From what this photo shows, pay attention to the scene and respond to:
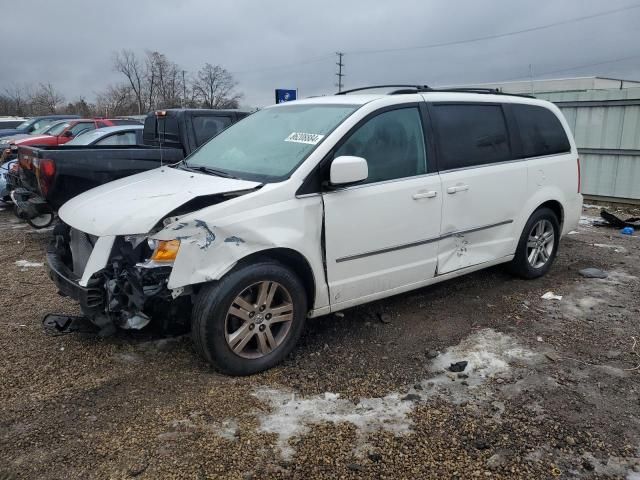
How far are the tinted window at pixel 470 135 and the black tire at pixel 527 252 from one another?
774 mm

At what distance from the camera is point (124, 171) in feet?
21.7

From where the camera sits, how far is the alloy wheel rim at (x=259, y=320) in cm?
344

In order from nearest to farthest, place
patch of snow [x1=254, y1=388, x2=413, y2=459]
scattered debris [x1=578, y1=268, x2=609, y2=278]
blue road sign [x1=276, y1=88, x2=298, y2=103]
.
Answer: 1. patch of snow [x1=254, y1=388, x2=413, y2=459]
2. scattered debris [x1=578, y1=268, x2=609, y2=278]
3. blue road sign [x1=276, y1=88, x2=298, y2=103]

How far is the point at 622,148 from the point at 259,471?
1044 centimetres

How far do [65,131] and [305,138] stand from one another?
1322cm

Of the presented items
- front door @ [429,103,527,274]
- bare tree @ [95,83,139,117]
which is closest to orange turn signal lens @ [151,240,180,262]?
front door @ [429,103,527,274]

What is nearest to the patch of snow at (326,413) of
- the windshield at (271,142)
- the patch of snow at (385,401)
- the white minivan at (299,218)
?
the patch of snow at (385,401)

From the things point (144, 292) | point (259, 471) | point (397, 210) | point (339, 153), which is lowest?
point (259, 471)

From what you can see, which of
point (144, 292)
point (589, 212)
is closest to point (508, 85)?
point (589, 212)

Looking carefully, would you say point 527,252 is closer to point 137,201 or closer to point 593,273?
point 593,273

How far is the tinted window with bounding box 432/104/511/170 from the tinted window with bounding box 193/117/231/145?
3.78 metres

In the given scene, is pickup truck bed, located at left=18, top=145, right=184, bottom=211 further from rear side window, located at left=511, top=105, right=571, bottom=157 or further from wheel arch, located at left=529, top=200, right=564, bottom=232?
wheel arch, located at left=529, top=200, right=564, bottom=232

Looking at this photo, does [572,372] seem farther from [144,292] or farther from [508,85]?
[508,85]

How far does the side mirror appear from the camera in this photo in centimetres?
355
